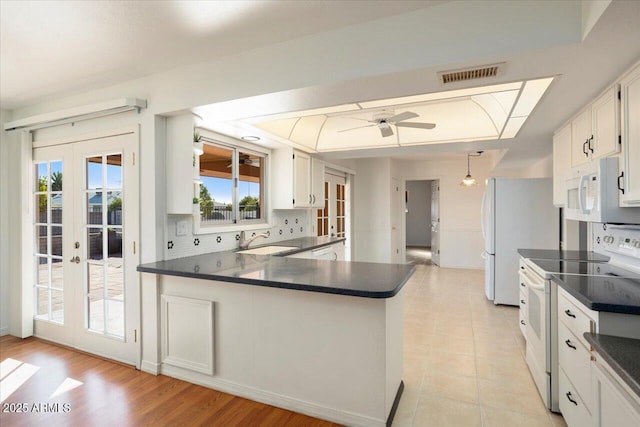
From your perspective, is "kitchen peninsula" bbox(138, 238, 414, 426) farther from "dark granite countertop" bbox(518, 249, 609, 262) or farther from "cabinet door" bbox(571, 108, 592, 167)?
"cabinet door" bbox(571, 108, 592, 167)

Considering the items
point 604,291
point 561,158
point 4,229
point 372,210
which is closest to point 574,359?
point 604,291

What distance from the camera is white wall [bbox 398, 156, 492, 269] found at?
710 centimetres

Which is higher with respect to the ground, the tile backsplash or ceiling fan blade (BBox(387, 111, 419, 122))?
ceiling fan blade (BBox(387, 111, 419, 122))

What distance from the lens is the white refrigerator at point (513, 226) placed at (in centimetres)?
421

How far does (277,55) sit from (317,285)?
152 centimetres

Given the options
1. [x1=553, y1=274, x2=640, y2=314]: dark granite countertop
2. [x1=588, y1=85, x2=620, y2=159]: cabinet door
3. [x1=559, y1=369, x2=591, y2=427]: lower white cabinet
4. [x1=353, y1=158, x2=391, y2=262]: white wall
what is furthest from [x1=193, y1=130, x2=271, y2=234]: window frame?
[x1=353, y1=158, x2=391, y2=262]: white wall

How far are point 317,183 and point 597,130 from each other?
313cm

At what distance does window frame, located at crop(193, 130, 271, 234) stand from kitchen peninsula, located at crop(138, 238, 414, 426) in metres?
0.59

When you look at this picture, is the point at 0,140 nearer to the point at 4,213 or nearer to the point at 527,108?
the point at 4,213

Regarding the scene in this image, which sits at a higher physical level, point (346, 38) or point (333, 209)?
point (346, 38)

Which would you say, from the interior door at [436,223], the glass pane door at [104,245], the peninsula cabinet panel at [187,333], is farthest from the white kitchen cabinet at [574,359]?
the interior door at [436,223]

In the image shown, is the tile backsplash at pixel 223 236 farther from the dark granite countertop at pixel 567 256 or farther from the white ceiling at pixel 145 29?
the dark granite countertop at pixel 567 256

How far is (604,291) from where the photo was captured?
64.1 inches

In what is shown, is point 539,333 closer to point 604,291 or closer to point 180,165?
point 604,291
